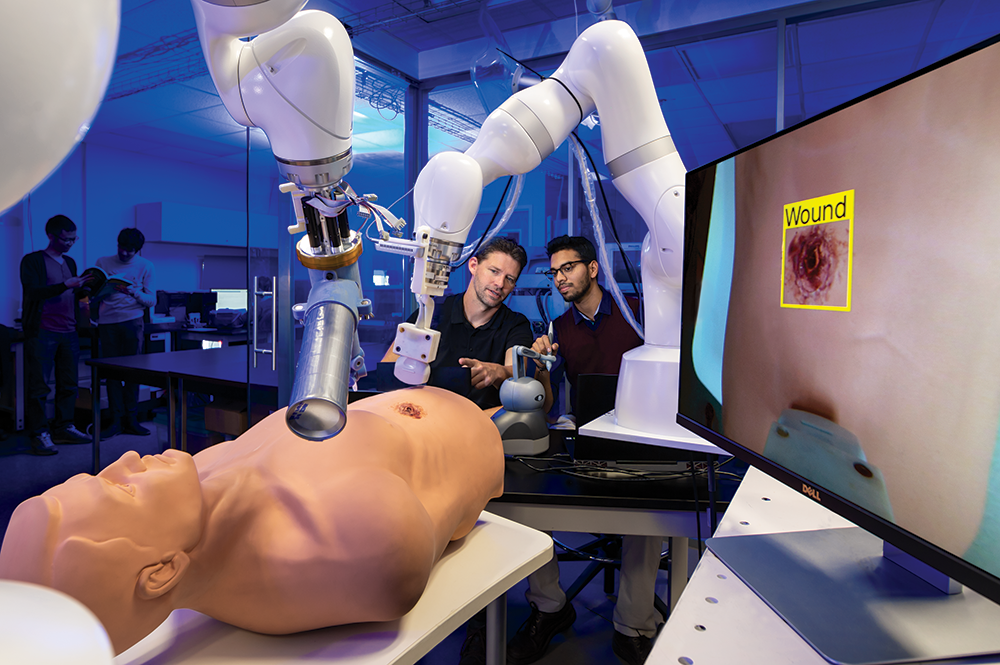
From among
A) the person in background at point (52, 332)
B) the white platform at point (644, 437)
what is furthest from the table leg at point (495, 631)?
the person in background at point (52, 332)

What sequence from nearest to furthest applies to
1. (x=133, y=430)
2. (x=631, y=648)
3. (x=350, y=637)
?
(x=350, y=637) → (x=631, y=648) → (x=133, y=430)

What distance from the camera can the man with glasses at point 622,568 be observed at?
1.73 m

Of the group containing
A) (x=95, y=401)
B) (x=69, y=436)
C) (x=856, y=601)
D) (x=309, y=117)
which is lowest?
(x=69, y=436)

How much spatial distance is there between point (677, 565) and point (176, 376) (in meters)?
2.37

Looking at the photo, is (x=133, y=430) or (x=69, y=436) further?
(x=133, y=430)

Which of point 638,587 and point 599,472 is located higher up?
point 599,472

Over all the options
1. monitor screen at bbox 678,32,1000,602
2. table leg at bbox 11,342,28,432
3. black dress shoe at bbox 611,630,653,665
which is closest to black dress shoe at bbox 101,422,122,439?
table leg at bbox 11,342,28,432

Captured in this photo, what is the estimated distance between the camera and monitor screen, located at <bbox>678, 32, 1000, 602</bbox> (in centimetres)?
46

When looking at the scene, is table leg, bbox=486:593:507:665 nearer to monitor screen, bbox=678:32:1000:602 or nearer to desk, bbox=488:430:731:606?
desk, bbox=488:430:731:606

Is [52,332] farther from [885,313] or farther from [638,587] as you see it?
[885,313]

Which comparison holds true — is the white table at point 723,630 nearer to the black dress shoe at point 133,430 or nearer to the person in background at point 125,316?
the person in background at point 125,316

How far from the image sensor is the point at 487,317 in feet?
8.58

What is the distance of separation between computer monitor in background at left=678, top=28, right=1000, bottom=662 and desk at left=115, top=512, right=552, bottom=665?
0.38m

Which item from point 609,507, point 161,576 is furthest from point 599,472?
point 161,576
